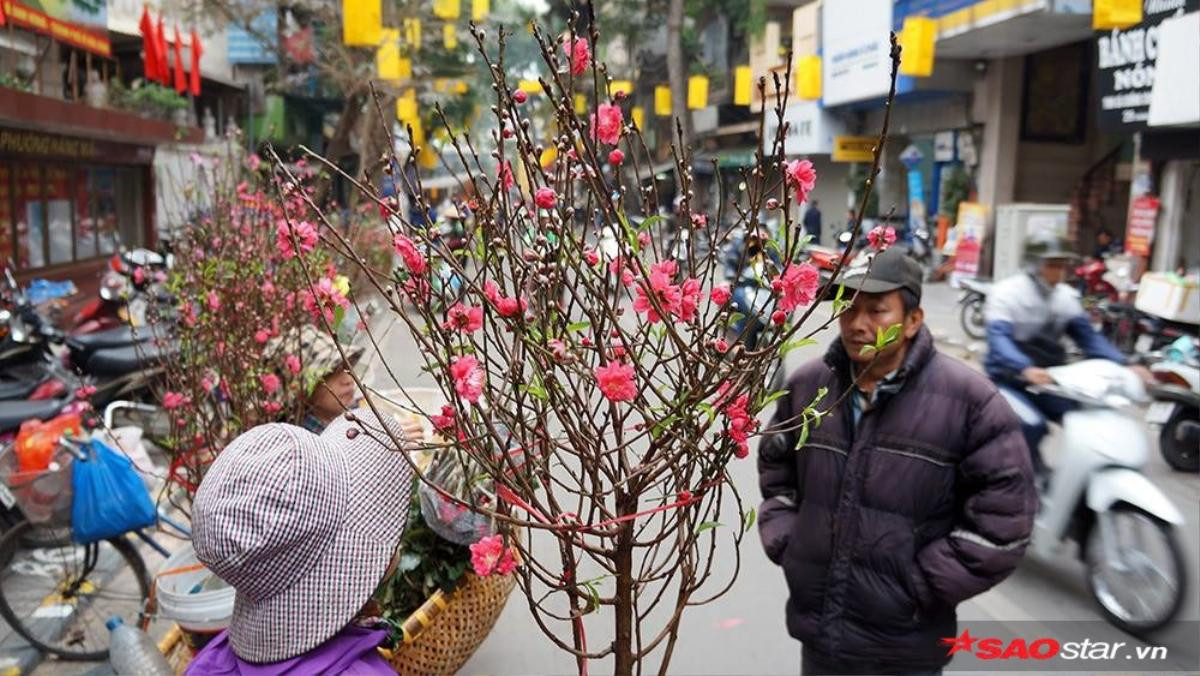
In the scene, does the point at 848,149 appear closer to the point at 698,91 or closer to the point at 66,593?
the point at 698,91

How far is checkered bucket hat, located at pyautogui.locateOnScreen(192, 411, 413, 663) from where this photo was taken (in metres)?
1.45

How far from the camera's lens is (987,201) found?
1606 cm

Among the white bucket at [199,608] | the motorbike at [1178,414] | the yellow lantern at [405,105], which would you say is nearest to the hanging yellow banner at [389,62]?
the yellow lantern at [405,105]

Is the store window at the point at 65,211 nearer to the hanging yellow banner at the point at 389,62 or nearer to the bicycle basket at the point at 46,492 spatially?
the hanging yellow banner at the point at 389,62

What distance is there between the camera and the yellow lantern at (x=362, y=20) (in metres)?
10.2

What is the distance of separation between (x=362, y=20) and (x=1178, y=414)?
8.93 metres

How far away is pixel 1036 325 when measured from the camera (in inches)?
178

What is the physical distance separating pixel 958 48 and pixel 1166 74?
605cm

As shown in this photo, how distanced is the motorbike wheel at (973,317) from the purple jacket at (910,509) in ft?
A: 31.5

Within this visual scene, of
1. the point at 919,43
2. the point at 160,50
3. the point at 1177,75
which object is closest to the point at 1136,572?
the point at 1177,75

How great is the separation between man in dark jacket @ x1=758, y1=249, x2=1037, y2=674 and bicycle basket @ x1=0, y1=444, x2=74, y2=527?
269 cm

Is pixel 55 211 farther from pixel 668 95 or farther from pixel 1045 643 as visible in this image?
pixel 668 95

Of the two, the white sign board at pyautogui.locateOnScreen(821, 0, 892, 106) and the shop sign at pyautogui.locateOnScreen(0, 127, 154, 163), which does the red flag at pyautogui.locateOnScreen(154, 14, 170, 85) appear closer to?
the shop sign at pyautogui.locateOnScreen(0, 127, 154, 163)

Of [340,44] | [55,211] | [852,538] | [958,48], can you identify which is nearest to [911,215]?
[958,48]
